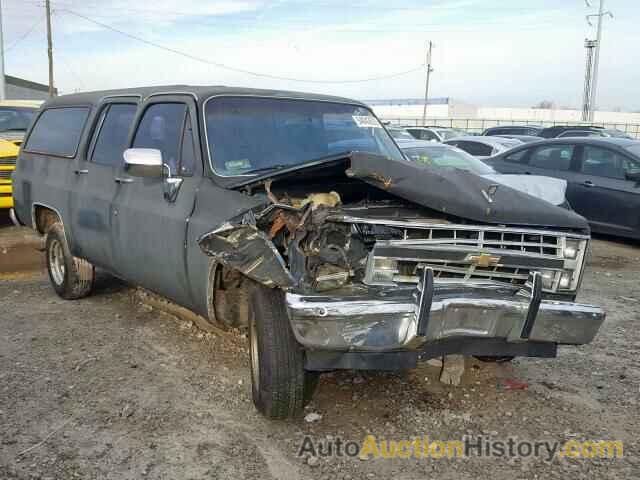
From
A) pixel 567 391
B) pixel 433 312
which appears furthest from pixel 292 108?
pixel 567 391

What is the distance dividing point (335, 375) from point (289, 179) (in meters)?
1.30

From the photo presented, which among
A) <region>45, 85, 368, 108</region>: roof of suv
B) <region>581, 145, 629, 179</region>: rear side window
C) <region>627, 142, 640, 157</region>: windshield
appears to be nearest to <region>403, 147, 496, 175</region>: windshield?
<region>581, 145, 629, 179</region>: rear side window

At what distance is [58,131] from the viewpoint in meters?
5.98

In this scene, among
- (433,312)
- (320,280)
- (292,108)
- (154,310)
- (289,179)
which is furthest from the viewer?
(154,310)

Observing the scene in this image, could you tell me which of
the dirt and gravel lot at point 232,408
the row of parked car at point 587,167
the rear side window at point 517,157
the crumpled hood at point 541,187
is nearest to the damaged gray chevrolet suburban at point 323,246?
the dirt and gravel lot at point 232,408

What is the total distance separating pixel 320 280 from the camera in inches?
124

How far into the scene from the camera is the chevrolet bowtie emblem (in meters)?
3.15

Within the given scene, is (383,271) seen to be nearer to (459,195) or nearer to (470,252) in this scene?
(470,252)

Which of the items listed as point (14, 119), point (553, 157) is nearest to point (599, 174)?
point (553, 157)

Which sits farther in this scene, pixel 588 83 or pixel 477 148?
pixel 588 83

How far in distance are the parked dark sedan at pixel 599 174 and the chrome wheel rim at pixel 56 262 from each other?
22.3 feet

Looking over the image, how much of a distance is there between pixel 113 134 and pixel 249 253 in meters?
2.57

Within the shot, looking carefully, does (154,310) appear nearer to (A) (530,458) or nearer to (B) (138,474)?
(B) (138,474)

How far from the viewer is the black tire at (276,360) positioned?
10.7 ft
